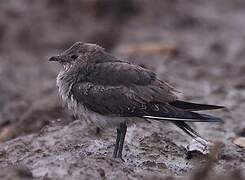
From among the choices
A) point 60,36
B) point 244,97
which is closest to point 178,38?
point 60,36

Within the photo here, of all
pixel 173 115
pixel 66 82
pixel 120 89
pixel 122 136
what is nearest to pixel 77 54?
pixel 66 82

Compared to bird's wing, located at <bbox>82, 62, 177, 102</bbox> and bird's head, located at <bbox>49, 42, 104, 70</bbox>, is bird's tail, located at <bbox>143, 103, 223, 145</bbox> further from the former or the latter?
bird's head, located at <bbox>49, 42, 104, 70</bbox>

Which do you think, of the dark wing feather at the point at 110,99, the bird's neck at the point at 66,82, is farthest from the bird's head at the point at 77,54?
the dark wing feather at the point at 110,99

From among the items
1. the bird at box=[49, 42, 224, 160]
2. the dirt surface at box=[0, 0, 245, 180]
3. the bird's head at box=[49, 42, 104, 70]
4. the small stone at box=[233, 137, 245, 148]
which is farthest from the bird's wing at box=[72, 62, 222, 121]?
the small stone at box=[233, 137, 245, 148]

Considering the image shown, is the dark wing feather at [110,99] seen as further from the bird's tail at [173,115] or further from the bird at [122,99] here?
the bird's tail at [173,115]

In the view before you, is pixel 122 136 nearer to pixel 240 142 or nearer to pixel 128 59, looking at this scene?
pixel 240 142
